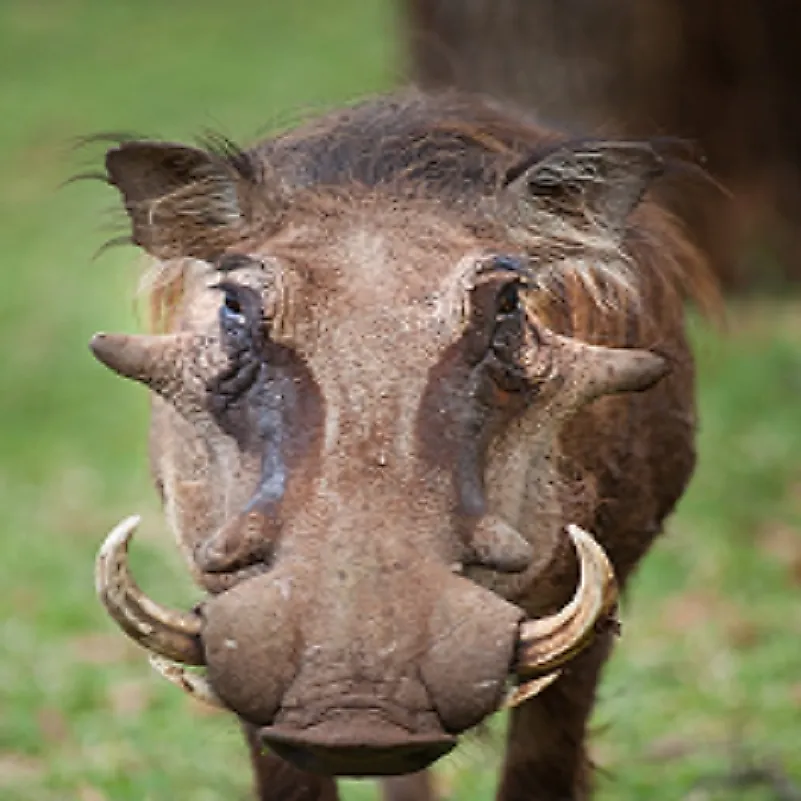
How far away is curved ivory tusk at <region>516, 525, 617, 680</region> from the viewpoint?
107 inches

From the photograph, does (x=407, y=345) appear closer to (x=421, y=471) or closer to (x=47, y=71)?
(x=421, y=471)

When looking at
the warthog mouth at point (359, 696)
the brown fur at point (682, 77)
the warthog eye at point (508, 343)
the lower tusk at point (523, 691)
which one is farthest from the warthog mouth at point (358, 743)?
the brown fur at point (682, 77)

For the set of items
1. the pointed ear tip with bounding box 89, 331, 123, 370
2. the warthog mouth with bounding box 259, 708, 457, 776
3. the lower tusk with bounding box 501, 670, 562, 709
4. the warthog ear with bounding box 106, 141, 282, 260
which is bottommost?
the lower tusk with bounding box 501, 670, 562, 709

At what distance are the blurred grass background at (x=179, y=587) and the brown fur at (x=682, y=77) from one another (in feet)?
1.09

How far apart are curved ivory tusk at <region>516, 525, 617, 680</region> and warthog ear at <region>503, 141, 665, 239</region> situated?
0.79 metres

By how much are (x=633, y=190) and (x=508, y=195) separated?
246 mm

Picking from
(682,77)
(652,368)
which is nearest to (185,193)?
(652,368)

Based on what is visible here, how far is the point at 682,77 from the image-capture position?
9.24 metres

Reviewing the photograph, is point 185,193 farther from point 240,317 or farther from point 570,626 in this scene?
point 570,626

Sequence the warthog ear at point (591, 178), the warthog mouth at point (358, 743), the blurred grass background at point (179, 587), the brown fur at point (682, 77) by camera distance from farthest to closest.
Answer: the brown fur at point (682, 77)
the blurred grass background at point (179, 587)
the warthog ear at point (591, 178)
the warthog mouth at point (358, 743)

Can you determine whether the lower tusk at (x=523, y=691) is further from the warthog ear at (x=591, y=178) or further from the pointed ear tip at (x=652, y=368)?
the warthog ear at (x=591, y=178)

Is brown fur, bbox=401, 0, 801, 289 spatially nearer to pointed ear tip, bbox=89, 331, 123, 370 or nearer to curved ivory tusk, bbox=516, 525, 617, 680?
pointed ear tip, bbox=89, 331, 123, 370

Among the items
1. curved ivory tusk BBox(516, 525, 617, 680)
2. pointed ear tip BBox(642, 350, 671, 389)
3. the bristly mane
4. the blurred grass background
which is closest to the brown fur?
the blurred grass background

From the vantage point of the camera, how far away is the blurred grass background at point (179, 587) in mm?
5051
